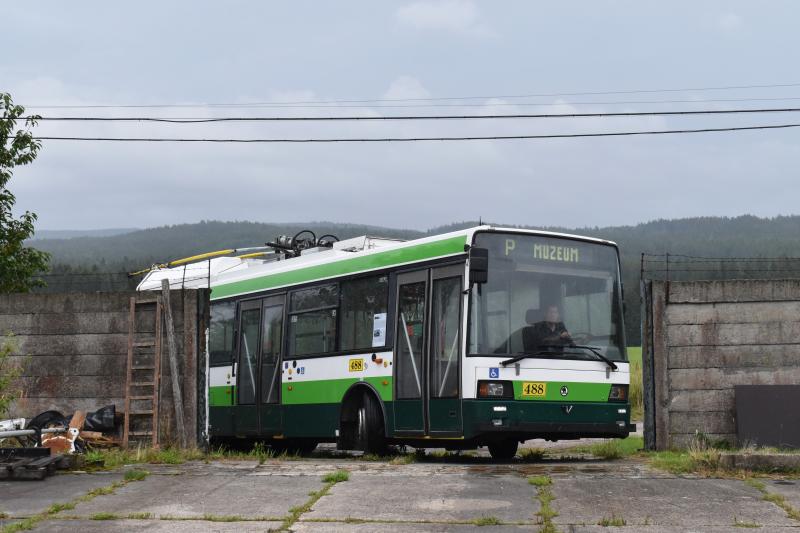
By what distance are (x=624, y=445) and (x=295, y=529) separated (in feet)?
34.8

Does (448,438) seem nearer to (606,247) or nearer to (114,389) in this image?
(606,247)

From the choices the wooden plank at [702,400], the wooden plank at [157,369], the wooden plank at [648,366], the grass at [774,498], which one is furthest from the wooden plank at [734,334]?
the wooden plank at [157,369]

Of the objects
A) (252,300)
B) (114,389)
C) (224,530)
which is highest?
(252,300)

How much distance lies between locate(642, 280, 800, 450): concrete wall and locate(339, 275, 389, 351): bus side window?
142 inches

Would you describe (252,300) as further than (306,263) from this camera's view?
Yes

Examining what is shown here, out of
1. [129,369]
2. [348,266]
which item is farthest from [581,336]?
[129,369]

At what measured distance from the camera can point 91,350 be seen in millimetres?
15734

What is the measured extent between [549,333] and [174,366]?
16.3 ft

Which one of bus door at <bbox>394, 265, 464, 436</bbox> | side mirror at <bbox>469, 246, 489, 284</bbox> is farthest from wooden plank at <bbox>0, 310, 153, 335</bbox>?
side mirror at <bbox>469, 246, 489, 284</bbox>

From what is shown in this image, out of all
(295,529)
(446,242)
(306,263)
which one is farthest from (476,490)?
(306,263)

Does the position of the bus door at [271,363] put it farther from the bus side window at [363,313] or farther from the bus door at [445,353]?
the bus door at [445,353]

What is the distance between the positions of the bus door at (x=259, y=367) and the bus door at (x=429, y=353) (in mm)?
3494

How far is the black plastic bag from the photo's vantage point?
15.1 meters

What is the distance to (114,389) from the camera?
51.0ft
